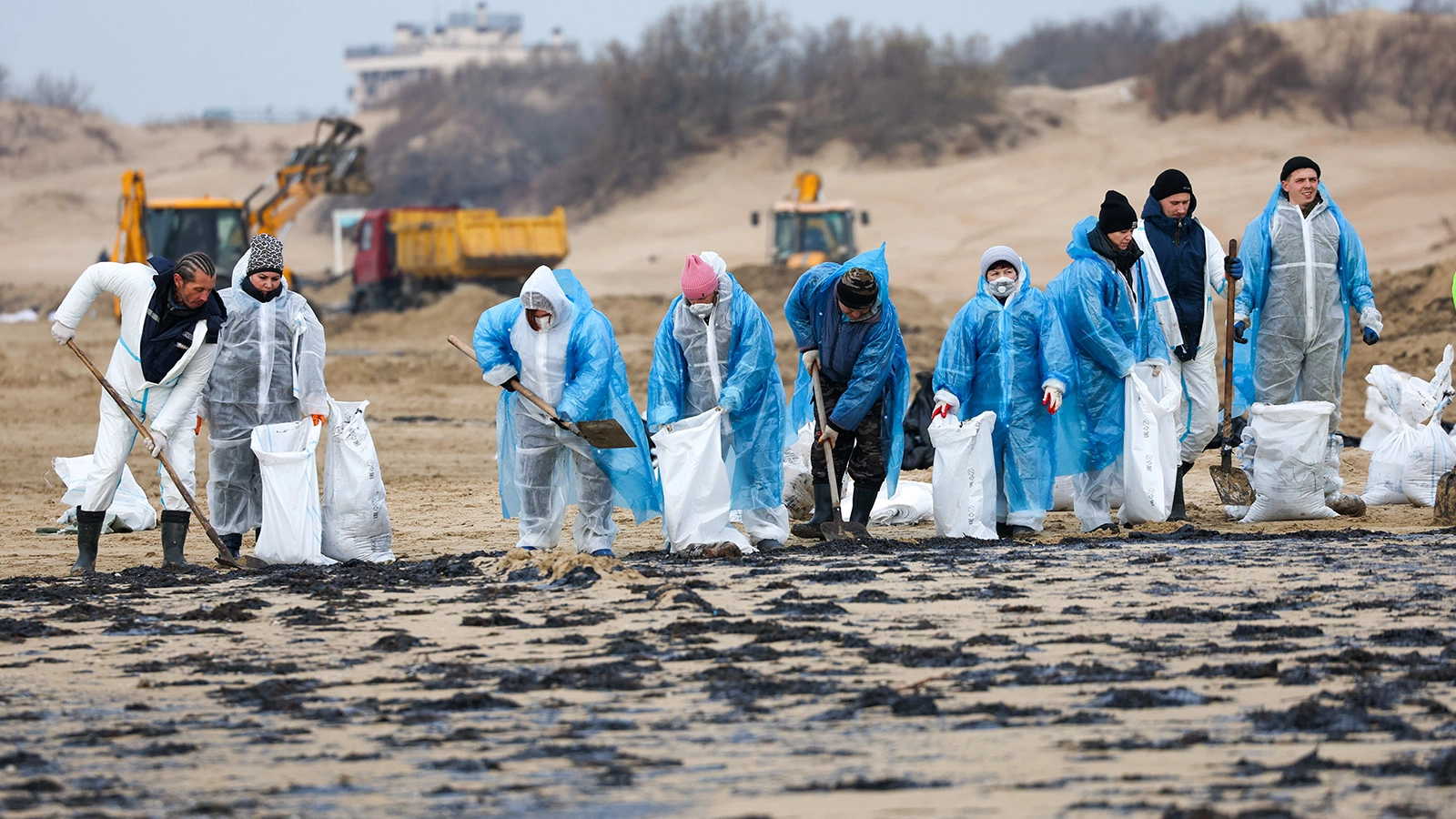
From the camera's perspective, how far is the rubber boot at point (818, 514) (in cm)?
807

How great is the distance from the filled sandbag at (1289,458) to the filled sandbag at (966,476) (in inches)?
53.3

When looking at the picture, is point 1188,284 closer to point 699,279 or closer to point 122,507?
point 699,279

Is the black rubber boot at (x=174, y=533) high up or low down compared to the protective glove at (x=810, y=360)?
down

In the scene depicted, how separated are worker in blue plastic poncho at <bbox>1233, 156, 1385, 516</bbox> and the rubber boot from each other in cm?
216

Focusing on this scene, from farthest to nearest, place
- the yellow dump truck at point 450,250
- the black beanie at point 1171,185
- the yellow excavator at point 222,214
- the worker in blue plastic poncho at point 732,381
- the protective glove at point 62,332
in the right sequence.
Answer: the yellow dump truck at point 450,250 < the yellow excavator at point 222,214 < the black beanie at point 1171,185 < the worker in blue plastic poncho at point 732,381 < the protective glove at point 62,332

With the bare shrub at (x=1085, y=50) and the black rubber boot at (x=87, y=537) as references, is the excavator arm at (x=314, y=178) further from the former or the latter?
the bare shrub at (x=1085, y=50)

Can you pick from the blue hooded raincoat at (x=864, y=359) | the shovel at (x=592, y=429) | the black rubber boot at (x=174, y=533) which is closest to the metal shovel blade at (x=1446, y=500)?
the blue hooded raincoat at (x=864, y=359)

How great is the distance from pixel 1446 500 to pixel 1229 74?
3714 cm

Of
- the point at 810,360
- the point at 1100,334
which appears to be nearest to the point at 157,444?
the point at 810,360

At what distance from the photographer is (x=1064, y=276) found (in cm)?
800

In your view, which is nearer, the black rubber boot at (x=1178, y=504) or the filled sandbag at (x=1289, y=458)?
the filled sandbag at (x=1289, y=458)

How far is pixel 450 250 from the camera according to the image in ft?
90.3

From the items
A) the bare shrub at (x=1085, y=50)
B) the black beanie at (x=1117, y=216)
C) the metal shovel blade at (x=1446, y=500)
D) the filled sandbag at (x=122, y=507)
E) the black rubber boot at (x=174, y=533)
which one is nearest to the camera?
the black rubber boot at (x=174, y=533)

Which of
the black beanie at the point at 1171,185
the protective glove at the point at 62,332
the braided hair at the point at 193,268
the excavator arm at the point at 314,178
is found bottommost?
the protective glove at the point at 62,332
